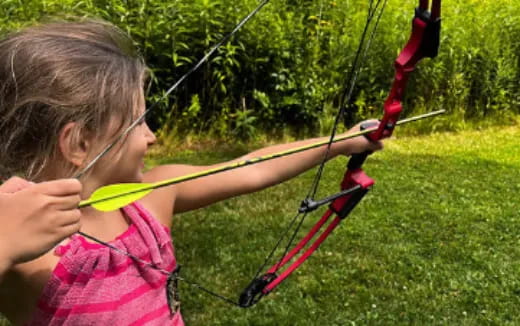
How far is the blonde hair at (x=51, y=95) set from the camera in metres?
1.18

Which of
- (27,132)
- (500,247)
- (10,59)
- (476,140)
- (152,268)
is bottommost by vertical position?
(476,140)

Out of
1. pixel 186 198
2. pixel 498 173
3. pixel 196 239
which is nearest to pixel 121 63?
pixel 186 198

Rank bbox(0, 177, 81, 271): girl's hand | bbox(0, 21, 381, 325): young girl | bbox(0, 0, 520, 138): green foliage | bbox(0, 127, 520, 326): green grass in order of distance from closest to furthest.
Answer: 1. bbox(0, 177, 81, 271): girl's hand
2. bbox(0, 21, 381, 325): young girl
3. bbox(0, 127, 520, 326): green grass
4. bbox(0, 0, 520, 138): green foliage

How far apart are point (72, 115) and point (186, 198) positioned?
35 centimetres

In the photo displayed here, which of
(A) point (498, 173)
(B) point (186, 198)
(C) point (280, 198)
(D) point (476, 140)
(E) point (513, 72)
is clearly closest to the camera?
(B) point (186, 198)

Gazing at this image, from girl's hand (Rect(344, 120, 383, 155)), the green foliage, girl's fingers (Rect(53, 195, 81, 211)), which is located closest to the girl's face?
girl's fingers (Rect(53, 195, 81, 211))

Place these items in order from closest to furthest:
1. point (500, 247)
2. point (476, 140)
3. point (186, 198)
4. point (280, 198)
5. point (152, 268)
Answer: point (152, 268) → point (186, 198) → point (500, 247) → point (280, 198) → point (476, 140)

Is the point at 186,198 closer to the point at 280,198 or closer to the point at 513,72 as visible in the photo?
the point at 280,198

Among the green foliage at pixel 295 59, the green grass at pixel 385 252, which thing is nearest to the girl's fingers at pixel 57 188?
the green grass at pixel 385 252

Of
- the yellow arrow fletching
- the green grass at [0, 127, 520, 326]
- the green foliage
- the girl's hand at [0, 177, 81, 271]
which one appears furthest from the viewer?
the green foliage

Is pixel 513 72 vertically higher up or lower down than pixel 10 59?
lower down

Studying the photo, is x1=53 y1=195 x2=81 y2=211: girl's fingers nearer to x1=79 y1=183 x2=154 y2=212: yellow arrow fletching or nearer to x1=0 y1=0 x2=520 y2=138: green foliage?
x1=79 y1=183 x2=154 y2=212: yellow arrow fletching

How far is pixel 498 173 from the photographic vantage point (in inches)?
166

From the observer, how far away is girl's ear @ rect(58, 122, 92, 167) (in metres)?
1.19
